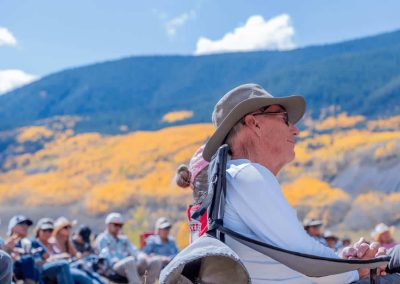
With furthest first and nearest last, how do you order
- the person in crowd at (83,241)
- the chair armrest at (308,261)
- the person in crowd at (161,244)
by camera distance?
1. the person in crowd at (161,244)
2. the person in crowd at (83,241)
3. the chair armrest at (308,261)

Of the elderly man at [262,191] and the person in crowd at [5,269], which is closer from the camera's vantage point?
the elderly man at [262,191]

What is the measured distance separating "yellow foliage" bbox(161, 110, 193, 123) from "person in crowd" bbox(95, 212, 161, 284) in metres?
35.4

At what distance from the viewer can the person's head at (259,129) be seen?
2002 mm

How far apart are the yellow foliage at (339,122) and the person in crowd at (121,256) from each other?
25.7m

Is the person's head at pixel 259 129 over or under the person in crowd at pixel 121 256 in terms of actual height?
over

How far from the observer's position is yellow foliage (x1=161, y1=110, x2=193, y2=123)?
4322 cm

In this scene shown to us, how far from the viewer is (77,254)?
702 cm

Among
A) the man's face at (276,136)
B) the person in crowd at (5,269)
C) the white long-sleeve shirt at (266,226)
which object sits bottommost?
the person in crowd at (5,269)

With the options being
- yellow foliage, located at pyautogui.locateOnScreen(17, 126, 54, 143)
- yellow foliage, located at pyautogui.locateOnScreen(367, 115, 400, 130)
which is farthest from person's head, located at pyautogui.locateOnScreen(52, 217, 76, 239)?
yellow foliage, located at pyautogui.locateOnScreen(17, 126, 54, 143)

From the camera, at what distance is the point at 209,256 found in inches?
63.6

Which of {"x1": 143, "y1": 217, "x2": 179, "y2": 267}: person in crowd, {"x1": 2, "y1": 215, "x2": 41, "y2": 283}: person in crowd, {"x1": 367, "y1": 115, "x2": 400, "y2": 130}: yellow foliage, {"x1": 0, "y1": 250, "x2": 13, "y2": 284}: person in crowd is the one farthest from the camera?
{"x1": 367, "y1": 115, "x2": 400, "y2": 130}: yellow foliage

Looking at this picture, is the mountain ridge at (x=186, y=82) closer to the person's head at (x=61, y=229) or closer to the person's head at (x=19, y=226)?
the person's head at (x=61, y=229)

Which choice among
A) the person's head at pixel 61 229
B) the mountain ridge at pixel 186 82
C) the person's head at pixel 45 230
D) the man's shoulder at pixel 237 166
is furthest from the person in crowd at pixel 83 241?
the mountain ridge at pixel 186 82

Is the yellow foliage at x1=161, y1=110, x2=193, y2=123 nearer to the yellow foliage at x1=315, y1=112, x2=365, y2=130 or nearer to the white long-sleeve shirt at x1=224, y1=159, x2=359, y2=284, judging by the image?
the yellow foliage at x1=315, y1=112, x2=365, y2=130
